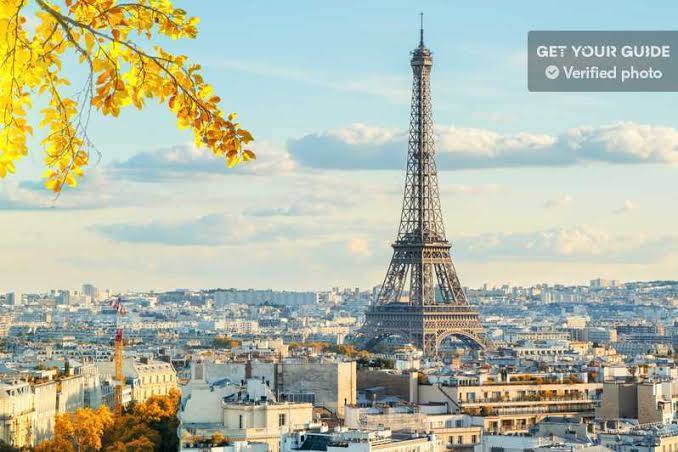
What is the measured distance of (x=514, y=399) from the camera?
6644cm

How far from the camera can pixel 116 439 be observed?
56.9m

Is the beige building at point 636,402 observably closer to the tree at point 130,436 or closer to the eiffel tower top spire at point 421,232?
the tree at point 130,436

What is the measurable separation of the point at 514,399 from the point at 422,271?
183 ft

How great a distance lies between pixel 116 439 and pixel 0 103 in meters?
48.6

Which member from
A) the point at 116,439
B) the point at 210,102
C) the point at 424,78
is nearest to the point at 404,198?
the point at 424,78

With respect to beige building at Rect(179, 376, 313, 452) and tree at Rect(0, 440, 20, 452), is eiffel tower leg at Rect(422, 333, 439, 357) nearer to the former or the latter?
tree at Rect(0, 440, 20, 452)

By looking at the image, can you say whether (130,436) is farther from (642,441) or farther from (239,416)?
(642,441)

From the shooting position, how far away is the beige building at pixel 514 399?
63.1 meters

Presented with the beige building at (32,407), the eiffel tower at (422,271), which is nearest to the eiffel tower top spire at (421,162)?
the eiffel tower at (422,271)

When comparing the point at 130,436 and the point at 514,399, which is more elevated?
the point at 514,399

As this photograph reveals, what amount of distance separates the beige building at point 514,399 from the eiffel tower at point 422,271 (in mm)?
Answer: 51403

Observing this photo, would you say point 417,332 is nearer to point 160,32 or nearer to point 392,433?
point 392,433

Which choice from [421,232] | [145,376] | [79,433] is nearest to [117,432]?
[79,433]

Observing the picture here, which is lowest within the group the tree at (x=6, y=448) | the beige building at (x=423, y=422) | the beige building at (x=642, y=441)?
the tree at (x=6, y=448)
